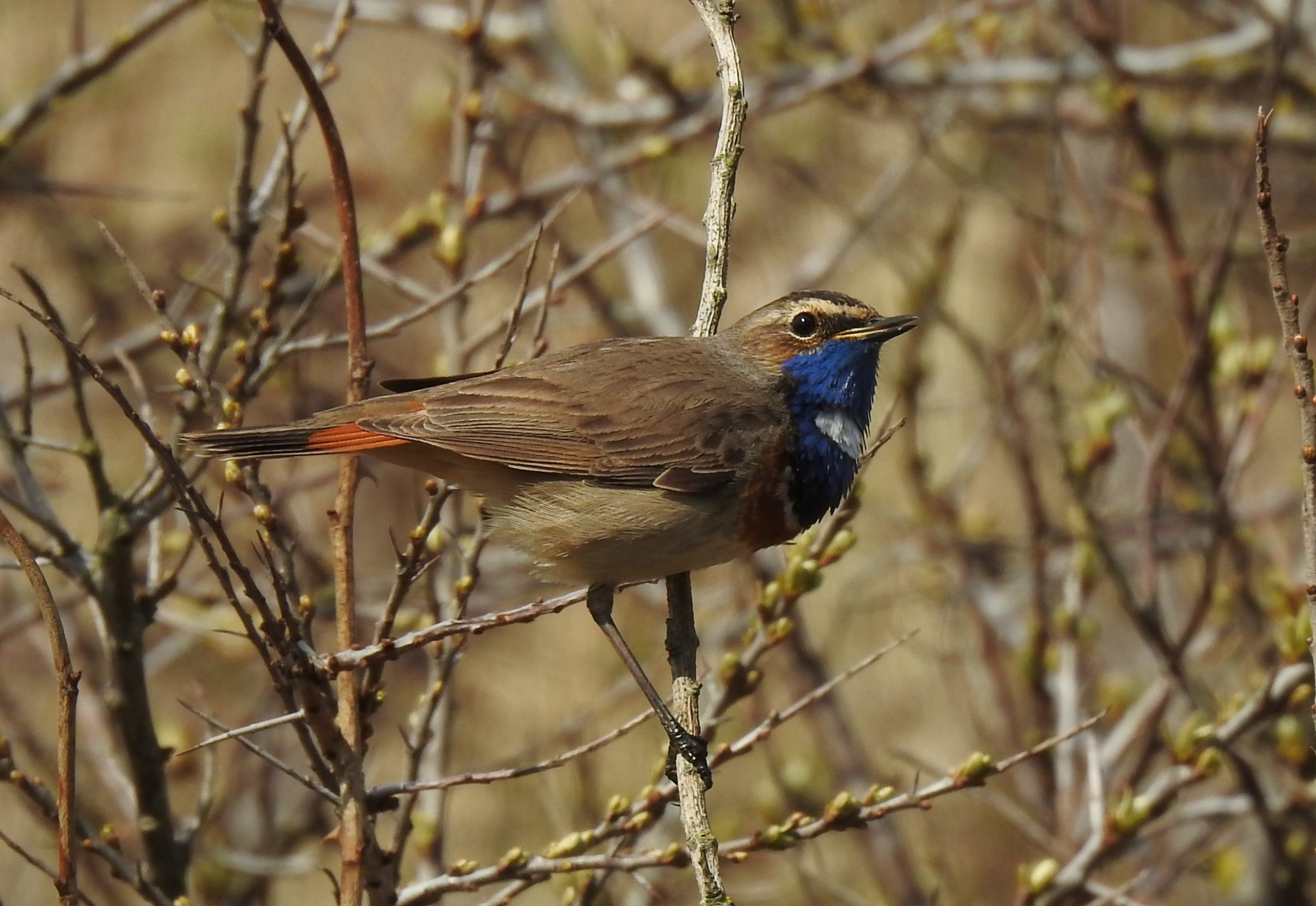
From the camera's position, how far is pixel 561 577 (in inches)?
171

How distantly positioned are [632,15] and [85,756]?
8.13 meters

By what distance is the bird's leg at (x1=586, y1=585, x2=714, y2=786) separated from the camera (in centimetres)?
360

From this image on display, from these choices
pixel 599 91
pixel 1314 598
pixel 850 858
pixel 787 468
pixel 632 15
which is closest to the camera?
Answer: pixel 1314 598

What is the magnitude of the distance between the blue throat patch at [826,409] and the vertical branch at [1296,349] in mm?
1694

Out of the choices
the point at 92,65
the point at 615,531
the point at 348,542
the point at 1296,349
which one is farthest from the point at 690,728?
the point at 92,65

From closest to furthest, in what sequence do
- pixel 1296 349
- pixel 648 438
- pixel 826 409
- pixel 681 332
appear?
1. pixel 1296 349
2. pixel 648 438
3. pixel 826 409
4. pixel 681 332

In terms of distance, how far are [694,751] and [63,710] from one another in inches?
60.7

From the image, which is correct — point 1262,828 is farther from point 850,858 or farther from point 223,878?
point 850,858

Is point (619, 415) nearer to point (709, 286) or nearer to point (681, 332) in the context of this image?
point (709, 286)

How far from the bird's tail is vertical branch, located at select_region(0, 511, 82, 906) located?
785 millimetres

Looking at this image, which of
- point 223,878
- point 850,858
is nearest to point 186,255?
point 223,878

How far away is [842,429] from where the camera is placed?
4480 mm

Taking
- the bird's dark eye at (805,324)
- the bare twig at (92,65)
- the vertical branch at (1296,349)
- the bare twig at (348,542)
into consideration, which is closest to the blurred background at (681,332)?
the bare twig at (92,65)

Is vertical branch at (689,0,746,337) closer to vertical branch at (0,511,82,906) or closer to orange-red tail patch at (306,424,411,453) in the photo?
orange-red tail patch at (306,424,411,453)
